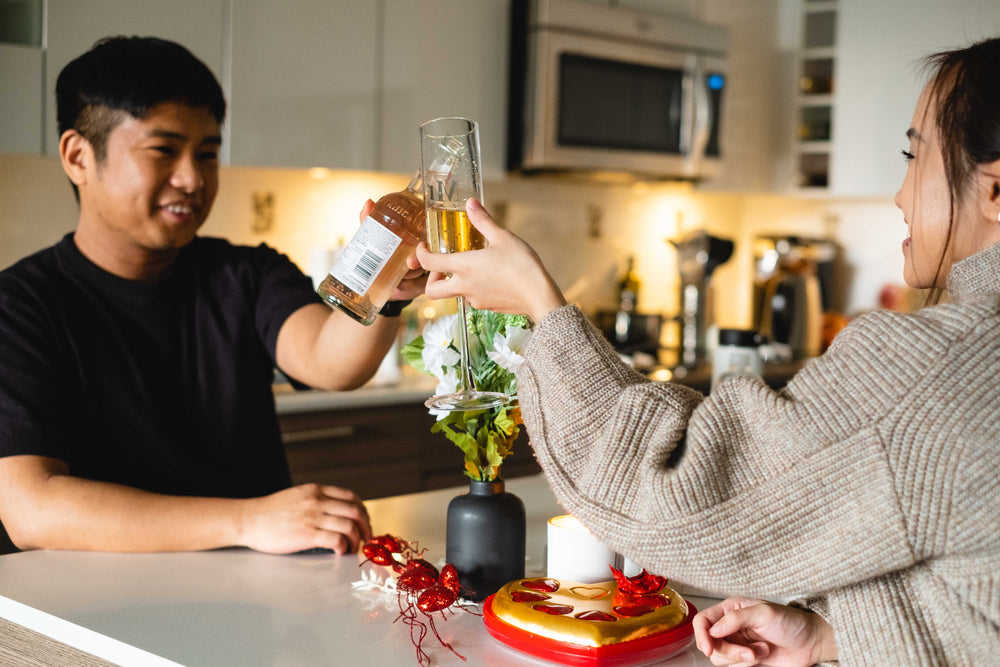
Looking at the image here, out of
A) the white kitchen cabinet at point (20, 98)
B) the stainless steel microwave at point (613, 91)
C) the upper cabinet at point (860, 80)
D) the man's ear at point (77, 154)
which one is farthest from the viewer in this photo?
the upper cabinet at point (860, 80)

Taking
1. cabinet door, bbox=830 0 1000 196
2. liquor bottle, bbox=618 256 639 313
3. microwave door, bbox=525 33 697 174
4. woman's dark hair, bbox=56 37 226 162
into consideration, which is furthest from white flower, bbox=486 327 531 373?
cabinet door, bbox=830 0 1000 196

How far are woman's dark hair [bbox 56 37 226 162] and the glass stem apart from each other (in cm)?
83

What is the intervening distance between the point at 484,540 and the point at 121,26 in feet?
6.38

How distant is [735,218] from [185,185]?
3.49 m

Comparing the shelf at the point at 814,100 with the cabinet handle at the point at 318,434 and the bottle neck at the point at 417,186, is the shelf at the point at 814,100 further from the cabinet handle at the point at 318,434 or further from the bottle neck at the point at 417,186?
the bottle neck at the point at 417,186

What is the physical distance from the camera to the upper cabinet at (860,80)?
3816 millimetres

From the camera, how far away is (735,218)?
4.73m

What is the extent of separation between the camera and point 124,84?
64.1 inches

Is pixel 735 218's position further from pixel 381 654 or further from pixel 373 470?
pixel 381 654

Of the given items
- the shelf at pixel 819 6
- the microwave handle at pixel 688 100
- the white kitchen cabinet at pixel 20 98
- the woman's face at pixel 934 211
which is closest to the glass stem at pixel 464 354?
the woman's face at pixel 934 211

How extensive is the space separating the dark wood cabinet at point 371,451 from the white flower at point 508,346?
5.44 feet

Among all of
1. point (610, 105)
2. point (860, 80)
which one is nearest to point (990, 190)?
point (610, 105)

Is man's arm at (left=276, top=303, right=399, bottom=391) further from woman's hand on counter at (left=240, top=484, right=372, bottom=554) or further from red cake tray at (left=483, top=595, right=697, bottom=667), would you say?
red cake tray at (left=483, top=595, right=697, bottom=667)

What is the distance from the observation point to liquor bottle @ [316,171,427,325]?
106 cm
